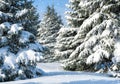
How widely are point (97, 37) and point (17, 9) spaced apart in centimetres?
590

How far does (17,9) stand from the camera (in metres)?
16.6

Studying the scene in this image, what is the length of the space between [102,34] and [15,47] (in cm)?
614

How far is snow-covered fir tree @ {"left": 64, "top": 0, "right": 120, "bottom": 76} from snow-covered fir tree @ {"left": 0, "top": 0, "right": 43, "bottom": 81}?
4.45 metres

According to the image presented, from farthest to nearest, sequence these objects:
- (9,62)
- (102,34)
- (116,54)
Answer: (102,34) → (116,54) → (9,62)

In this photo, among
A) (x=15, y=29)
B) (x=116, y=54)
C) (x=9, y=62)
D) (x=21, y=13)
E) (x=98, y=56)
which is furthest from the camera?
(x=98, y=56)

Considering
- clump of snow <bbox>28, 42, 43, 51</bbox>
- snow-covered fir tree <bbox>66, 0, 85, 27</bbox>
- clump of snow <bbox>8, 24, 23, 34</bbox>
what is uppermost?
snow-covered fir tree <bbox>66, 0, 85, 27</bbox>

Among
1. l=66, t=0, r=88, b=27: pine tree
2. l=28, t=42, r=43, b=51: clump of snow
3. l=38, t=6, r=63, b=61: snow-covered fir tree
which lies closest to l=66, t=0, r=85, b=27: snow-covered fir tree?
l=66, t=0, r=88, b=27: pine tree

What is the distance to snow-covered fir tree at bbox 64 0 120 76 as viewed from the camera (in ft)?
60.0

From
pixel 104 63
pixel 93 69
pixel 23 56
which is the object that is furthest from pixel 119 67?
pixel 23 56

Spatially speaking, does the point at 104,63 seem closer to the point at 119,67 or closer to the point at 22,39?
the point at 119,67

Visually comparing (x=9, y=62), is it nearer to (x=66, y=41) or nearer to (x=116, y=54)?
(x=116, y=54)

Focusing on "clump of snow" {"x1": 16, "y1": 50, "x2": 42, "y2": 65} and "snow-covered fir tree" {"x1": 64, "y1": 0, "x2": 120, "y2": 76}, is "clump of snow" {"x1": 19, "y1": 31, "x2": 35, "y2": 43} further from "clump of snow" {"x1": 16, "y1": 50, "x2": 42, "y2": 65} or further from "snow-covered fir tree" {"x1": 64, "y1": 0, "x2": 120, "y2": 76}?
"snow-covered fir tree" {"x1": 64, "y1": 0, "x2": 120, "y2": 76}

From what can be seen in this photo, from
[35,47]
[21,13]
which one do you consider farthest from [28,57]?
[21,13]

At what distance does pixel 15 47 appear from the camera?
15.7 meters
